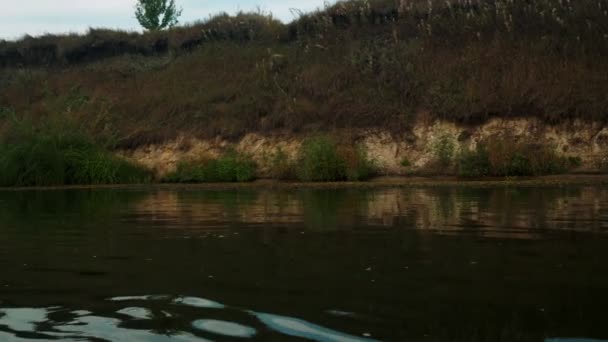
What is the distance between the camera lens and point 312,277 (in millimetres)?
6066

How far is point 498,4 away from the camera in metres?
30.5

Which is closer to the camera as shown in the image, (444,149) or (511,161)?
(511,161)

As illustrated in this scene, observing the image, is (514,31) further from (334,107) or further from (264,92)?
(264,92)

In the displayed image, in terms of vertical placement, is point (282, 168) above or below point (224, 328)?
above

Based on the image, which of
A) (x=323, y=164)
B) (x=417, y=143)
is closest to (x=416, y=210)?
(x=323, y=164)

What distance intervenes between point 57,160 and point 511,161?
15.2 metres

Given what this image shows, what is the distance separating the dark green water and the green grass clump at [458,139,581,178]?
37.7 ft

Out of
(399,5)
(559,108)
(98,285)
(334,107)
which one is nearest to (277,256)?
(98,285)

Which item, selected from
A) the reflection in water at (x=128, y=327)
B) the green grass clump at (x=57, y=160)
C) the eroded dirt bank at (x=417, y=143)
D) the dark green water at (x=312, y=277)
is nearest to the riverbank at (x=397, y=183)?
the green grass clump at (x=57, y=160)

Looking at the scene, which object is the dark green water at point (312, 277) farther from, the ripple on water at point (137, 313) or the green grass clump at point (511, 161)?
the green grass clump at point (511, 161)

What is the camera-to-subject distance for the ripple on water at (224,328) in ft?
14.5

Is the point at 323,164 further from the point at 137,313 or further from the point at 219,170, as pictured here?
the point at 137,313

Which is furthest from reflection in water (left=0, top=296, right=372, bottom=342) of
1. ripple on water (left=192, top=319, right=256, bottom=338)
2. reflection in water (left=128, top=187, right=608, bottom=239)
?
reflection in water (left=128, top=187, right=608, bottom=239)

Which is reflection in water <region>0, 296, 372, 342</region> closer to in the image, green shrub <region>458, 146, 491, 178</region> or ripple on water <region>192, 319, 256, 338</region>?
ripple on water <region>192, 319, 256, 338</region>
